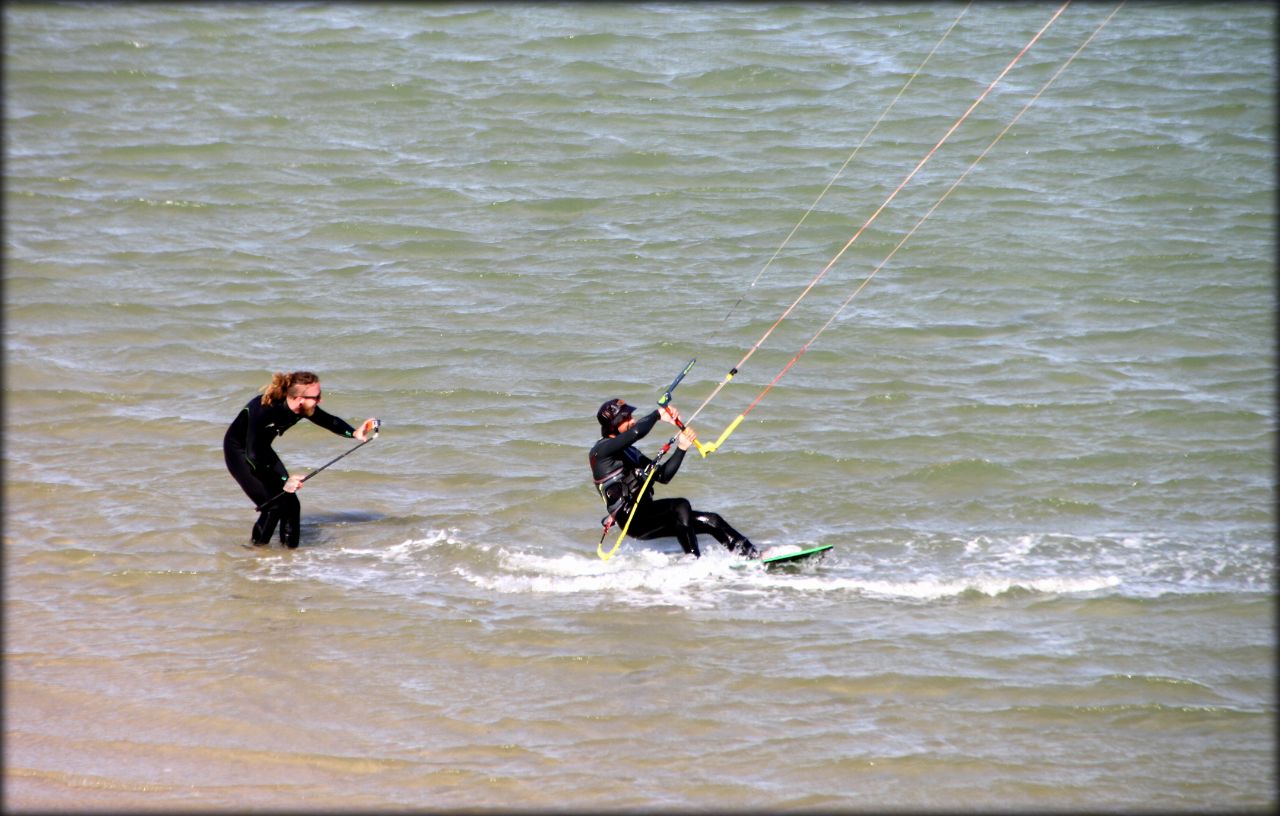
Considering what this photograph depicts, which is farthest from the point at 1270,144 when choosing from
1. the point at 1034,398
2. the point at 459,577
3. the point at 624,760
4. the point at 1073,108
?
the point at 624,760

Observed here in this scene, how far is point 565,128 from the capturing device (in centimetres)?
1911

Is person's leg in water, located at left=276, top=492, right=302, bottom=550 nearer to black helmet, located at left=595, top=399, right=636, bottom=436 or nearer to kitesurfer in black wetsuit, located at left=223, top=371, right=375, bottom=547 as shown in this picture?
kitesurfer in black wetsuit, located at left=223, top=371, right=375, bottom=547

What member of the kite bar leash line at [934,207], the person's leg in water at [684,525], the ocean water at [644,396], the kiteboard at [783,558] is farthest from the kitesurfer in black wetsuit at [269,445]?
the kite bar leash line at [934,207]

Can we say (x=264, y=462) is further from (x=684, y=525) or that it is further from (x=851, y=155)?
(x=851, y=155)

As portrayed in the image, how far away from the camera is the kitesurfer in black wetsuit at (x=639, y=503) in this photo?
30.9 ft

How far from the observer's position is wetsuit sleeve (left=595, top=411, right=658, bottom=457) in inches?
363

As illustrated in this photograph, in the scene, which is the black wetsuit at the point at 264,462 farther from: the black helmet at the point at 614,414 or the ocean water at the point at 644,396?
the black helmet at the point at 614,414

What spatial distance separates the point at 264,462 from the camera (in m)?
9.56

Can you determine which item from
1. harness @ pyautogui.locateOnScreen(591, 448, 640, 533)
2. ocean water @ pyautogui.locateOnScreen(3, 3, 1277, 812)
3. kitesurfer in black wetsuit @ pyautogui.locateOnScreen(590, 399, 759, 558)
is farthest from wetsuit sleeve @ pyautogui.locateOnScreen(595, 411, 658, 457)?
ocean water @ pyautogui.locateOnScreen(3, 3, 1277, 812)

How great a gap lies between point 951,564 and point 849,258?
22.8 feet

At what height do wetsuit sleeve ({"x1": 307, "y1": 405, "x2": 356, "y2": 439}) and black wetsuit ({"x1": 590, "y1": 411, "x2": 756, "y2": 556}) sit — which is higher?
wetsuit sleeve ({"x1": 307, "y1": 405, "x2": 356, "y2": 439})

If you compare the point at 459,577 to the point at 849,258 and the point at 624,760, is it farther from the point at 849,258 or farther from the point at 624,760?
the point at 849,258

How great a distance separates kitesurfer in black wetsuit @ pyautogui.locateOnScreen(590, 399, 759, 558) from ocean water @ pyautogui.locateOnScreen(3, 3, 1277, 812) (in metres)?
0.25

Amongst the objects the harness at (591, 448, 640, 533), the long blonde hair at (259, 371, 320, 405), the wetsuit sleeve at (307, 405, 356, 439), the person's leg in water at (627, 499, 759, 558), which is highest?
the long blonde hair at (259, 371, 320, 405)
